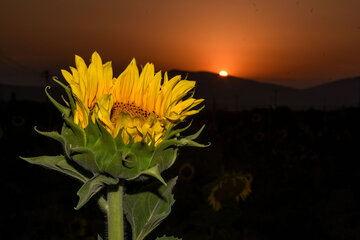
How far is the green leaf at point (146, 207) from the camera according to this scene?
124 centimetres

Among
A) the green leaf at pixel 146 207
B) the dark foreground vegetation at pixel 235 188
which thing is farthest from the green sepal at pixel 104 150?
the dark foreground vegetation at pixel 235 188

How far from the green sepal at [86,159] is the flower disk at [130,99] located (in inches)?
3.3

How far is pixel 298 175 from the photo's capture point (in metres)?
10.2

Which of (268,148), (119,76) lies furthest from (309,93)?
(119,76)

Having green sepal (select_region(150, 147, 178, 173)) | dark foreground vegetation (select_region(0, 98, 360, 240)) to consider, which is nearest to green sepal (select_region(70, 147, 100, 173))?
green sepal (select_region(150, 147, 178, 173))

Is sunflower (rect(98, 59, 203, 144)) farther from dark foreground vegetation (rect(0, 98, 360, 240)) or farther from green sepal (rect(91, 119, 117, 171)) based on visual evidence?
dark foreground vegetation (rect(0, 98, 360, 240))

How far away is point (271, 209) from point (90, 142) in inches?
318

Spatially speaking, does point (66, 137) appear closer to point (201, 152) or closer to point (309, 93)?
point (201, 152)

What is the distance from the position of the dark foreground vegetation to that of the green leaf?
3.22 m

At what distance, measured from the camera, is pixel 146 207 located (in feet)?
4.14

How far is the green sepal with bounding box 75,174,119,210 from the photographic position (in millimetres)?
1010

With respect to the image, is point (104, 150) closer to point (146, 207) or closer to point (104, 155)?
point (104, 155)

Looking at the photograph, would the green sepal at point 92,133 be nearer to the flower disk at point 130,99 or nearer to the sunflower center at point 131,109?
the flower disk at point 130,99

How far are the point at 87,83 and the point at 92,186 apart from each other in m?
→ 0.29
